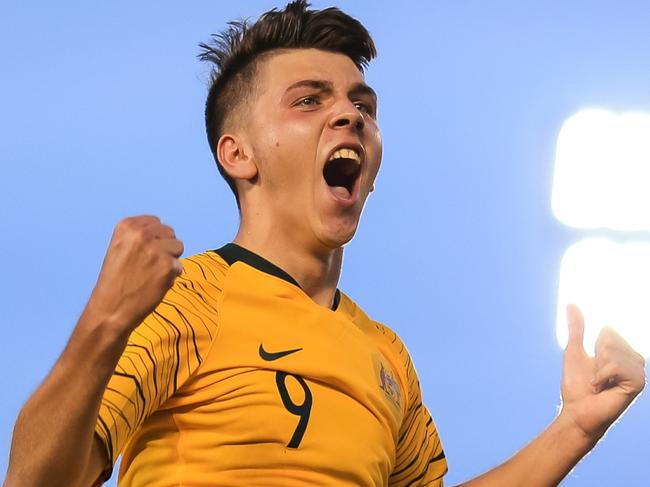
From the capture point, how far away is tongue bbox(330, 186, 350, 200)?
1.87 metres

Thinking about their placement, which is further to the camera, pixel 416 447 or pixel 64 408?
pixel 416 447

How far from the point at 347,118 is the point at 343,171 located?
0.36ft

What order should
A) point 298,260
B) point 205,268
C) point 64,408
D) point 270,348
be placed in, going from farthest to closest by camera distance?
point 298,260 < point 205,268 < point 270,348 < point 64,408

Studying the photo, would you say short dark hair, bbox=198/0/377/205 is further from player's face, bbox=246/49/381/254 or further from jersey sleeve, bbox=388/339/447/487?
jersey sleeve, bbox=388/339/447/487

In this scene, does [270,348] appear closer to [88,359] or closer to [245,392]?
[245,392]

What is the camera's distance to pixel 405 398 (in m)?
1.88

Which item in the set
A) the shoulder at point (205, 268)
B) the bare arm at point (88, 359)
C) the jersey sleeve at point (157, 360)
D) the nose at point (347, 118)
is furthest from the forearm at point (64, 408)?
the nose at point (347, 118)

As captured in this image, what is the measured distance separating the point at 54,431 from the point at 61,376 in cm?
6

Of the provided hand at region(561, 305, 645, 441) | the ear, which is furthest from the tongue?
hand at region(561, 305, 645, 441)

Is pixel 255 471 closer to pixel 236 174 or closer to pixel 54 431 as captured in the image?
pixel 54 431

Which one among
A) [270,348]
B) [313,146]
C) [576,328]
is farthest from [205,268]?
[576,328]

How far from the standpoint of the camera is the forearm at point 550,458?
1.88 metres

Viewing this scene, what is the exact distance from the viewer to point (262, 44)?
6.59 feet

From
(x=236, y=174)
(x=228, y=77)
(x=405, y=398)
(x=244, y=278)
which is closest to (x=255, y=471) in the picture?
(x=244, y=278)
